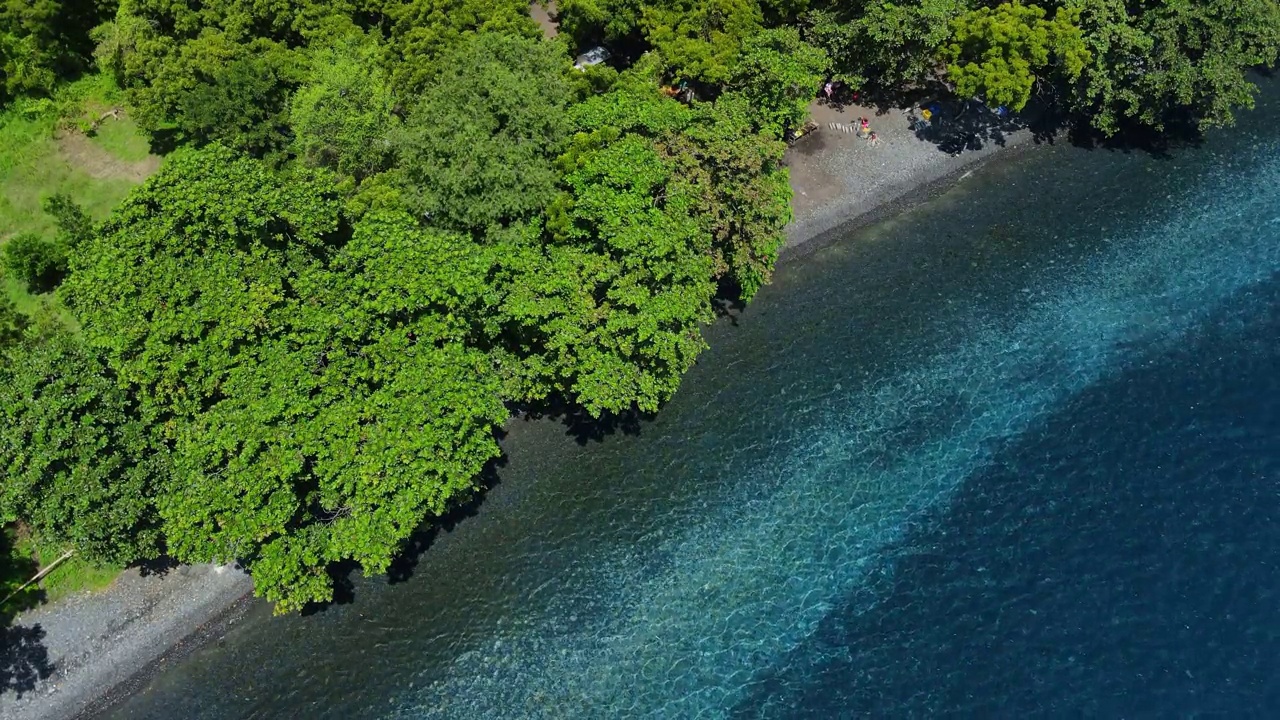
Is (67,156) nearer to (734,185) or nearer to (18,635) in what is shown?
(18,635)

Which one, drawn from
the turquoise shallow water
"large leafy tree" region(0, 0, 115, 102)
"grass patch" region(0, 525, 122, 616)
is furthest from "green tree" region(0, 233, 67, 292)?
the turquoise shallow water

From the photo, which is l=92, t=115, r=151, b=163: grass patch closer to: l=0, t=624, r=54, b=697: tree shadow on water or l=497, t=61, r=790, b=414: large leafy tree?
l=0, t=624, r=54, b=697: tree shadow on water

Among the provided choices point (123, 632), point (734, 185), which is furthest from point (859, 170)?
point (123, 632)

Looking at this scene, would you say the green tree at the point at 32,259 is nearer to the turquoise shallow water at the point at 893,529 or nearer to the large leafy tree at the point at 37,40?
the large leafy tree at the point at 37,40

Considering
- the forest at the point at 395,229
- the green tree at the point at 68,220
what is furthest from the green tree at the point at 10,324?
the green tree at the point at 68,220

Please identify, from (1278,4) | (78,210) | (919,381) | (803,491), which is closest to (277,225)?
(78,210)

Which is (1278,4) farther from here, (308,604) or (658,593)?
(308,604)
